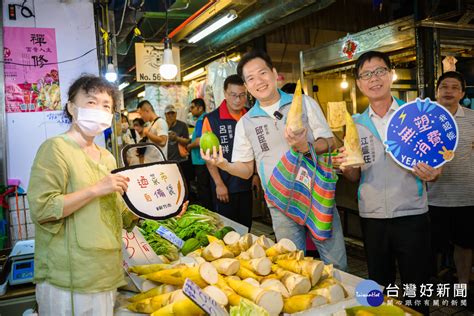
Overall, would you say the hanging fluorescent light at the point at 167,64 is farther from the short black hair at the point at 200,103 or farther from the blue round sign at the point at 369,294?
the blue round sign at the point at 369,294

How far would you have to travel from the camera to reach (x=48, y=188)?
6.60ft

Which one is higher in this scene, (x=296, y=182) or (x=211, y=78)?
(x=211, y=78)

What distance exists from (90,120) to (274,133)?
1.46 metres

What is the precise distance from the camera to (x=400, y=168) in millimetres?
2979

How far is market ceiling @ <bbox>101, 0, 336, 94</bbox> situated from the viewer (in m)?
5.89

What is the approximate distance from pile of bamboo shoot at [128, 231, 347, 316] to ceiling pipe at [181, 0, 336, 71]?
14.8ft

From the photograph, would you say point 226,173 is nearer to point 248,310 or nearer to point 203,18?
point 248,310

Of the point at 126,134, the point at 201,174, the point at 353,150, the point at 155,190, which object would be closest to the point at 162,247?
the point at 155,190

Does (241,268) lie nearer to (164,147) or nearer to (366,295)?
(366,295)

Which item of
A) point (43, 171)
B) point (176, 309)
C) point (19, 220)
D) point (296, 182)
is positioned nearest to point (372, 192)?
point (296, 182)

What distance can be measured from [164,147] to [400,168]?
5.14 meters

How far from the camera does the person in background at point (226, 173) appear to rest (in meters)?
4.85

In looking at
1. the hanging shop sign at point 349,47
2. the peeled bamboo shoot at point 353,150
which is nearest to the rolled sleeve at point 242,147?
the peeled bamboo shoot at point 353,150

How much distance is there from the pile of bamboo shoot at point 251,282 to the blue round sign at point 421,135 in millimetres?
1106
